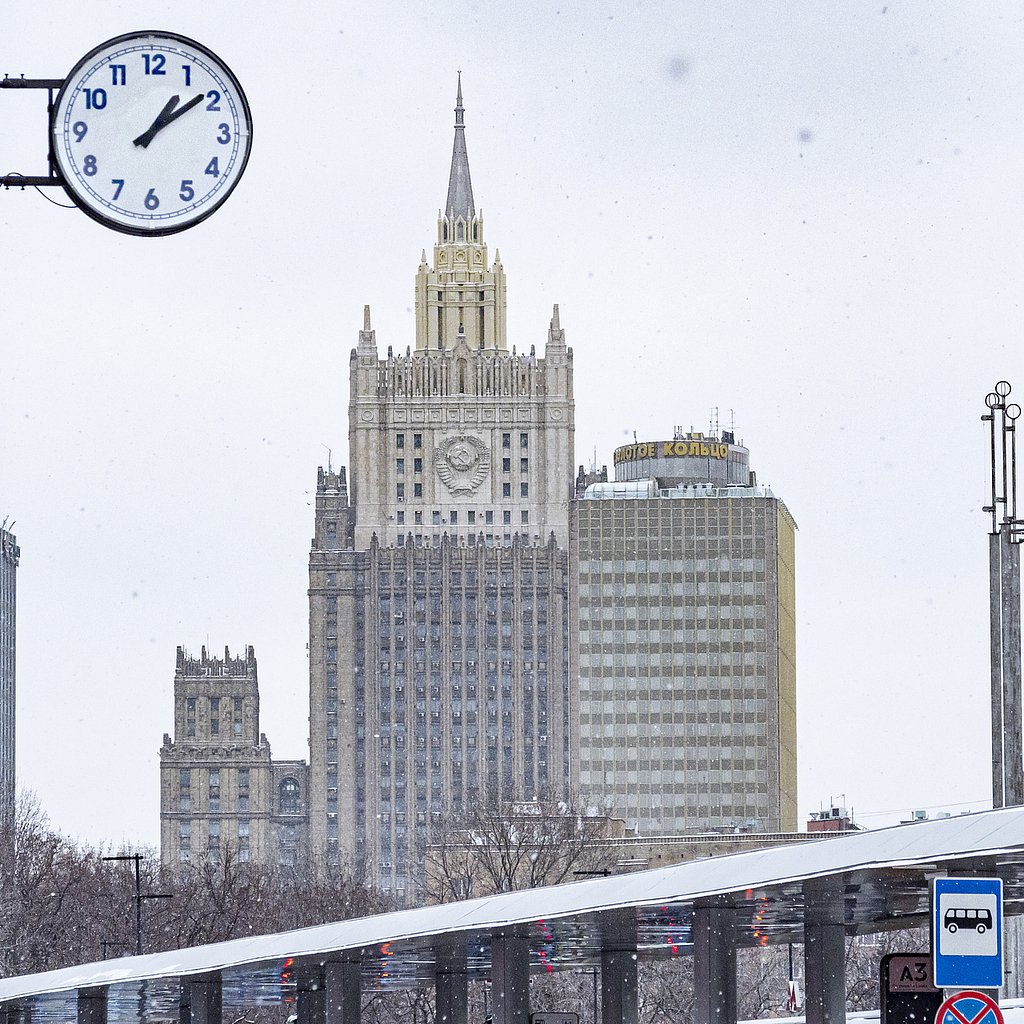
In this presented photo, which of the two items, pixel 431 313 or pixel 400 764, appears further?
pixel 431 313

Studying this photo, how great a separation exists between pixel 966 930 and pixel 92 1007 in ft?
83.9

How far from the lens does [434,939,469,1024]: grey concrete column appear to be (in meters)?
33.4

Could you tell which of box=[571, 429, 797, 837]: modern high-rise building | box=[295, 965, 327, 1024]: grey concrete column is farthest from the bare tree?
box=[295, 965, 327, 1024]: grey concrete column

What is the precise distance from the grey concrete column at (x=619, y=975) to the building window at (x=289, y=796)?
6464 inches

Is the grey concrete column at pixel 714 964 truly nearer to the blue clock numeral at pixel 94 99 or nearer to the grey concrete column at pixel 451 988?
the grey concrete column at pixel 451 988

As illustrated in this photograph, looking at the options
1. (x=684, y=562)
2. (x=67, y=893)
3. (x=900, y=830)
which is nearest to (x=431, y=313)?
(x=684, y=562)

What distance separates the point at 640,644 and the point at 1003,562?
143527 mm

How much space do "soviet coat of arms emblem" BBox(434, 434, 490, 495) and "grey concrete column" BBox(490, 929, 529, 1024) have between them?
16280cm

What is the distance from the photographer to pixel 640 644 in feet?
589

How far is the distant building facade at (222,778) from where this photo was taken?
193000mm

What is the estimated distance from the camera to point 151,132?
10477 millimetres

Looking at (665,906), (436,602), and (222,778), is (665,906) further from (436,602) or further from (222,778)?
(222,778)

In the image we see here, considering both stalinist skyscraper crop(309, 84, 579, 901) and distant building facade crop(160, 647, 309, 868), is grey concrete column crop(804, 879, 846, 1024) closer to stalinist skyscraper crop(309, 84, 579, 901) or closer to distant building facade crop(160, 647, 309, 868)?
stalinist skyscraper crop(309, 84, 579, 901)

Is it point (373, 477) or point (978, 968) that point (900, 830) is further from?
point (373, 477)
